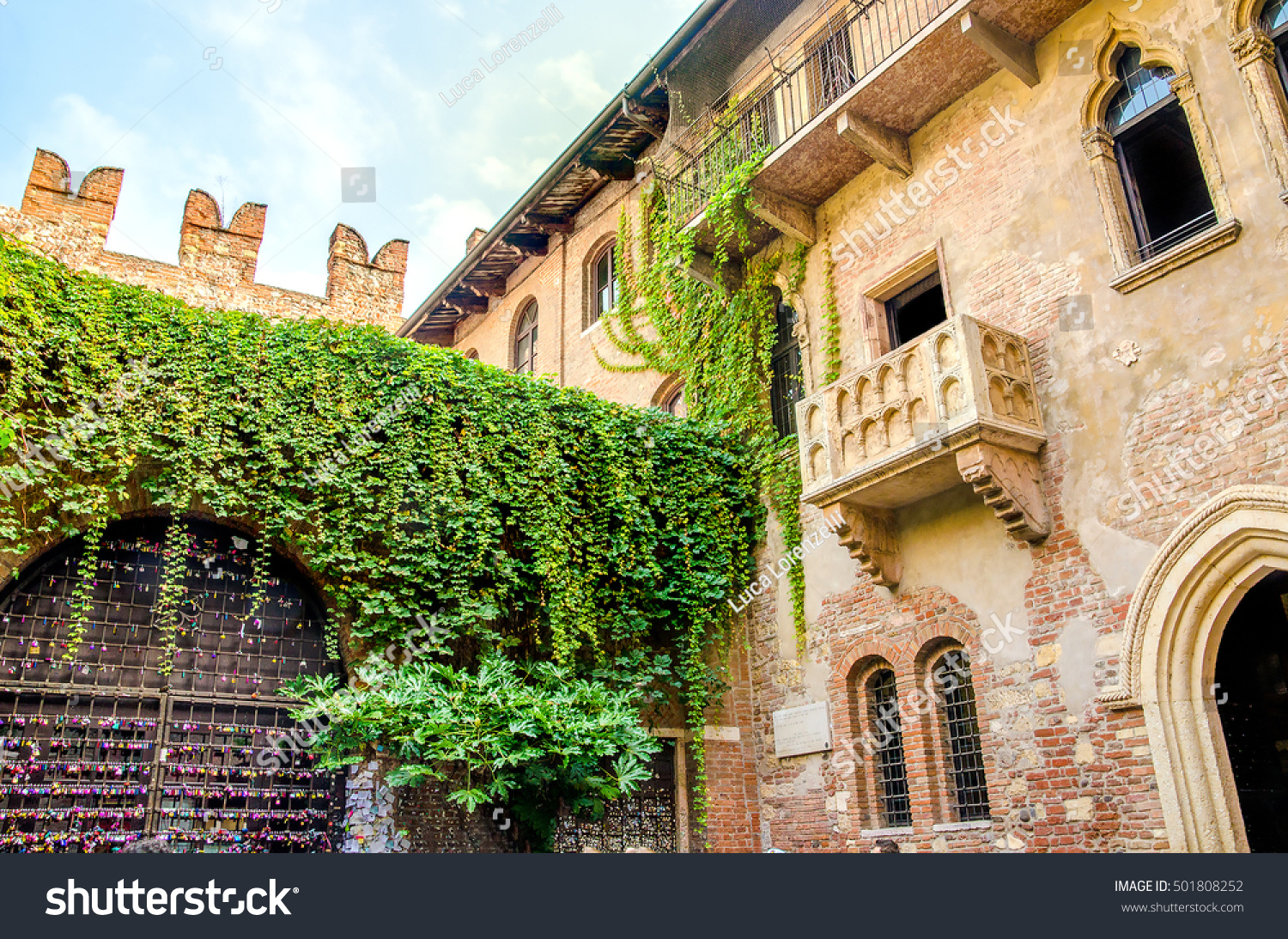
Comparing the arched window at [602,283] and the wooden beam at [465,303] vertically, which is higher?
the wooden beam at [465,303]

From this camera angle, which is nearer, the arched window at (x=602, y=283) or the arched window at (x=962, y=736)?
the arched window at (x=962, y=736)

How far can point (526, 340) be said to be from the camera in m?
18.9

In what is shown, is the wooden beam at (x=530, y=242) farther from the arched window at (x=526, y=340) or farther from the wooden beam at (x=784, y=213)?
the wooden beam at (x=784, y=213)

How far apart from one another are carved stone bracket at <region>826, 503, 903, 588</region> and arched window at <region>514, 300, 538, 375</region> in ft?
32.1

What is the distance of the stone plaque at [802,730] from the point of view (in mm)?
10469

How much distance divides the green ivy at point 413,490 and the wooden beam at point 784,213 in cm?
272

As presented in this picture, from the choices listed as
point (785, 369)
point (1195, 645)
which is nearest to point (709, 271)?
point (785, 369)

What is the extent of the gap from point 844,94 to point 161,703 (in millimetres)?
9479

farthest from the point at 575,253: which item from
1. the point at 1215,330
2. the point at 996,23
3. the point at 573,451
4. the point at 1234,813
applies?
the point at 1234,813

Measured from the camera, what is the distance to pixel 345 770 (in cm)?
997

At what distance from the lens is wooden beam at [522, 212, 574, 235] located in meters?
17.6

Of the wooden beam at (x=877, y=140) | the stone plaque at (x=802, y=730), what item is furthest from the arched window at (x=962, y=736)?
the wooden beam at (x=877, y=140)

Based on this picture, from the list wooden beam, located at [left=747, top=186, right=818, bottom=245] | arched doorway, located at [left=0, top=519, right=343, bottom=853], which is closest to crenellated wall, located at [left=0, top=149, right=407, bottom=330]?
arched doorway, located at [left=0, top=519, right=343, bottom=853]

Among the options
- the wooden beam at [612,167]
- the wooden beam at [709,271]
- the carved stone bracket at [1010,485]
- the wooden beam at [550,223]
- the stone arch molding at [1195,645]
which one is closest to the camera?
the stone arch molding at [1195,645]
